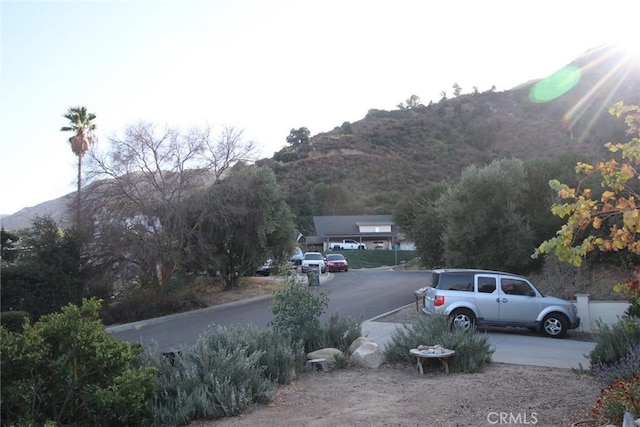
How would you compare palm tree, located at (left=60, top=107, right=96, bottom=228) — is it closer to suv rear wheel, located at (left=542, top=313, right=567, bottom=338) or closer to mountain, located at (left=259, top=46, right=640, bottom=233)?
suv rear wheel, located at (left=542, top=313, right=567, bottom=338)

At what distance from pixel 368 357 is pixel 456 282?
5.93m

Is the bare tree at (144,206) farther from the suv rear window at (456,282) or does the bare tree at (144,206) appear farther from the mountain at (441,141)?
the mountain at (441,141)

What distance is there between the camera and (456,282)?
14.9 metres

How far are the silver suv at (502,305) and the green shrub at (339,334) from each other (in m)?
4.11

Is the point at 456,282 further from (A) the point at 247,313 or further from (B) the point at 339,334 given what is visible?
(A) the point at 247,313

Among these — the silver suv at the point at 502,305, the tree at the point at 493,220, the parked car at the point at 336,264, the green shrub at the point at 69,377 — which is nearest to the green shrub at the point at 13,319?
the green shrub at the point at 69,377

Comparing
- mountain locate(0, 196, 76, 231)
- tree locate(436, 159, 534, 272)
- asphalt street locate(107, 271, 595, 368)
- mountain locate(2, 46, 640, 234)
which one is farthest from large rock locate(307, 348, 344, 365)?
mountain locate(2, 46, 640, 234)

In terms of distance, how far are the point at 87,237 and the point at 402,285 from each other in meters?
16.4

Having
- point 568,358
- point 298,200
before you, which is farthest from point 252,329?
point 298,200

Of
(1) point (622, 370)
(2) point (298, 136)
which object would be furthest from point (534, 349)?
(2) point (298, 136)

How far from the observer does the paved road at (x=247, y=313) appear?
660 inches

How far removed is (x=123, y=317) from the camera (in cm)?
2045

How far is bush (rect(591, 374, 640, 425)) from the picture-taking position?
4.94 m

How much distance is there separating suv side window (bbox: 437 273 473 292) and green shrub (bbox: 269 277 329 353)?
17.6 ft
